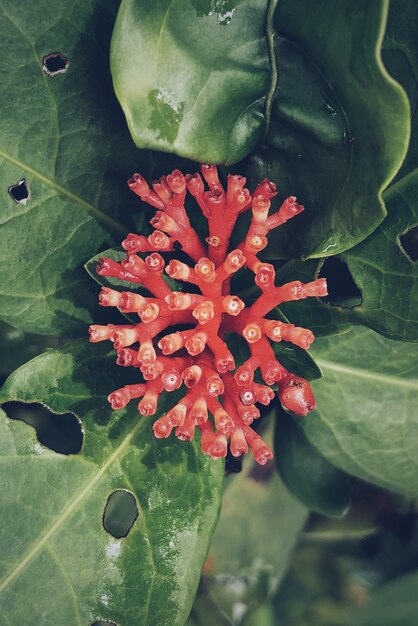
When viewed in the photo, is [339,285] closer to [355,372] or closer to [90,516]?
[355,372]

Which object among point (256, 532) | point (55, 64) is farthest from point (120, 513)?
point (55, 64)

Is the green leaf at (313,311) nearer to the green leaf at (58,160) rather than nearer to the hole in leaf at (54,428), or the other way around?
the green leaf at (58,160)

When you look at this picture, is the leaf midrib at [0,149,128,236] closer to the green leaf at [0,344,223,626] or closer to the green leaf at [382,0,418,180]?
the green leaf at [0,344,223,626]

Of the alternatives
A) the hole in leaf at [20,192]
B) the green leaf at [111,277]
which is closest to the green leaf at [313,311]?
the green leaf at [111,277]

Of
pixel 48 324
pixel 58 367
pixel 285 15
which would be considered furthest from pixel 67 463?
pixel 285 15

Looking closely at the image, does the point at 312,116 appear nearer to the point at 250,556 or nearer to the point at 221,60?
the point at 221,60

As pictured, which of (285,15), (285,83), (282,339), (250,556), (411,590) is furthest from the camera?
(250,556)
